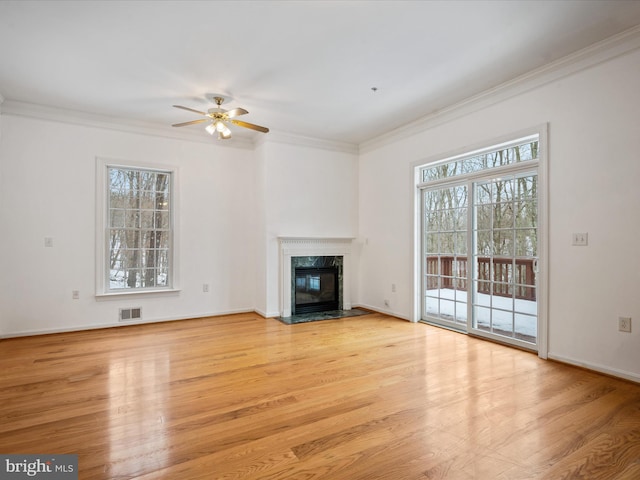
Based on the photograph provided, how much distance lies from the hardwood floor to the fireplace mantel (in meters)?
1.56

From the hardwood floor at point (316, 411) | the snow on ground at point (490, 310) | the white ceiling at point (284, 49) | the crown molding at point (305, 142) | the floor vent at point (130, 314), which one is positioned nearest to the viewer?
the hardwood floor at point (316, 411)

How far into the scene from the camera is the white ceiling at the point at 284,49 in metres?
2.64

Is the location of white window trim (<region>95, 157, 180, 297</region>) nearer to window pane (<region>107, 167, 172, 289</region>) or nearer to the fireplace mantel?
window pane (<region>107, 167, 172, 289</region>)

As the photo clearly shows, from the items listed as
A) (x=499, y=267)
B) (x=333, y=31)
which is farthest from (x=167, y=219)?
(x=499, y=267)

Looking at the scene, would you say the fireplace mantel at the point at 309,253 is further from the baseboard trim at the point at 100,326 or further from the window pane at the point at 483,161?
the window pane at the point at 483,161

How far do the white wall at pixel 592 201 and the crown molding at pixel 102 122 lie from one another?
409 centimetres

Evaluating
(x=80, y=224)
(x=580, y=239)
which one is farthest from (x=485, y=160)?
(x=80, y=224)

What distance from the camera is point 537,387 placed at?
2830 mm

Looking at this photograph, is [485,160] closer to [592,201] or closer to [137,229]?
[592,201]

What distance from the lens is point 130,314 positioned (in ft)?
16.4

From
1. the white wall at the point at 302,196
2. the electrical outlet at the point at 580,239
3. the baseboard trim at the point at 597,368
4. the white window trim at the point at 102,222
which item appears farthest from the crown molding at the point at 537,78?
the white window trim at the point at 102,222

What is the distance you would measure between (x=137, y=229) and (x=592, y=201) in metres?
5.56

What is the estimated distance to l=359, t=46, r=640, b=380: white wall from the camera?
2.95m

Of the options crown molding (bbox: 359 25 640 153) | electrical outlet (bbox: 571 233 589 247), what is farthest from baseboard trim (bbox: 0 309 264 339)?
electrical outlet (bbox: 571 233 589 247)
